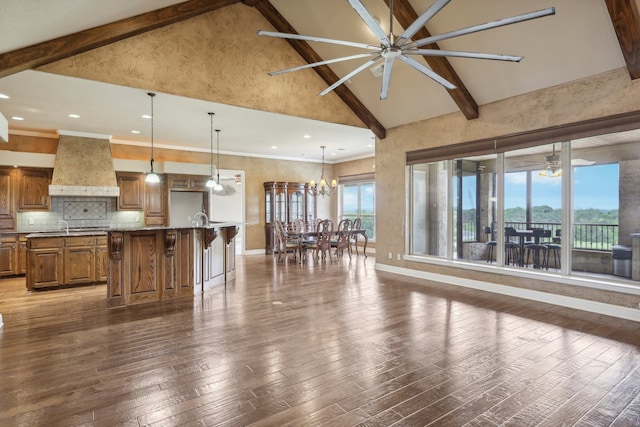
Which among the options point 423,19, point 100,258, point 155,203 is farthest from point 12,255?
point 423,19

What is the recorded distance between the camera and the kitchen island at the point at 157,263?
15.0 feet

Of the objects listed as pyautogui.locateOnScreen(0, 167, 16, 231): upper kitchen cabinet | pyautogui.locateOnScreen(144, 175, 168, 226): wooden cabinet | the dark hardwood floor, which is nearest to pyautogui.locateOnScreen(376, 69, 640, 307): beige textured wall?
the dark hardwood floor

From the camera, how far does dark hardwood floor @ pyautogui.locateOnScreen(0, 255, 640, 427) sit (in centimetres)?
217

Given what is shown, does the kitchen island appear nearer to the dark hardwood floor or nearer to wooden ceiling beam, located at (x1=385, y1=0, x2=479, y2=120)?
the dark hardwood floor

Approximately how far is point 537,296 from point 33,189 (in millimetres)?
9707

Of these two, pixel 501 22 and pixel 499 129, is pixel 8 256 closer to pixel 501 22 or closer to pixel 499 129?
pixel 501 22

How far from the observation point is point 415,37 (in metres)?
4.77

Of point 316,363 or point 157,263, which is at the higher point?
point 157,263

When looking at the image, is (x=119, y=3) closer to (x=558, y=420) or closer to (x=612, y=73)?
(x=558, y=420)

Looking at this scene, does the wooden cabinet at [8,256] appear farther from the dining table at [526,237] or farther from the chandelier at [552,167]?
the chandelier at [552,167]

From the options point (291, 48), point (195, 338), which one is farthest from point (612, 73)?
point (195, 338)

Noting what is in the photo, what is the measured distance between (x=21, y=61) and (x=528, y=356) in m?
6.09

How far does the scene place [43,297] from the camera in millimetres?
5125

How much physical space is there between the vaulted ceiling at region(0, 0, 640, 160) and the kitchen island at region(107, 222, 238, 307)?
6.94 ft
